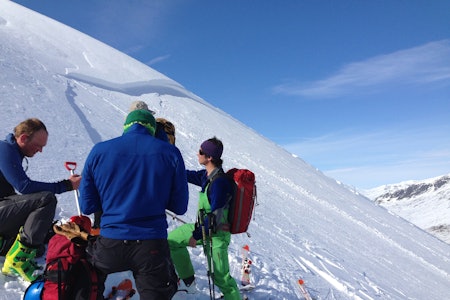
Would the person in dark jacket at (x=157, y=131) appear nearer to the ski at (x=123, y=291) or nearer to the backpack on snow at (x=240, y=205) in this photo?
the ski at (x=123, y=291)

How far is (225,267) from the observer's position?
407cm

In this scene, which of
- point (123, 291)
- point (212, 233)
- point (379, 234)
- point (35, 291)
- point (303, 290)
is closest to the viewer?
point (35, 291)

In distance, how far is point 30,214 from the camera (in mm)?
3539

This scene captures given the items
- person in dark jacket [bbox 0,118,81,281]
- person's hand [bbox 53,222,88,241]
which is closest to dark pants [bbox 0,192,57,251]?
person in dark jacket [bbox 0,118,81,281]

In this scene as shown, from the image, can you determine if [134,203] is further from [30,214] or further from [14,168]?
[14,168]

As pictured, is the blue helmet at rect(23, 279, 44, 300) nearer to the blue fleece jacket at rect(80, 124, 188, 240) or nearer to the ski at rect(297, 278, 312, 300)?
the blue fleece jacket at rect(80, 124, 188, 240)

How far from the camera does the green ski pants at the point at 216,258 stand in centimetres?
404

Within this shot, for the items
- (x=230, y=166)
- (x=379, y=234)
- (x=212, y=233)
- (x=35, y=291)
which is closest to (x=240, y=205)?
(x=212, y=233)

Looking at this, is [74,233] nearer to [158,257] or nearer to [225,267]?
[158,257]

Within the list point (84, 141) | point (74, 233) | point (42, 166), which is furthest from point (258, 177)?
point (74, 233)

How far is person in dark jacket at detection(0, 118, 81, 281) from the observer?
138 inches

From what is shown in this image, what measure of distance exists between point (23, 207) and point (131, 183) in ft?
5.11

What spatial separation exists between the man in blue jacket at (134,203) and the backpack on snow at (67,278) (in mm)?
158

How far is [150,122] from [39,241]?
5.82 feet
